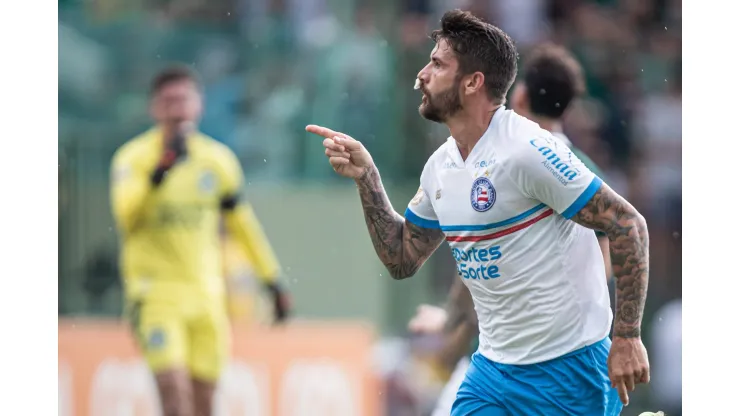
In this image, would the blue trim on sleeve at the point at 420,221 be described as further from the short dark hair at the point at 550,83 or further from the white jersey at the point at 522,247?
the short dark hair at the point at 550,83

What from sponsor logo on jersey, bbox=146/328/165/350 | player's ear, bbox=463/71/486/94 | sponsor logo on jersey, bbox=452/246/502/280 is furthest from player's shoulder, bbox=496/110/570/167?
sponsor logo on jersey, bbox=146/328/165/350

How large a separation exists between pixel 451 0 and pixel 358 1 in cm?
66

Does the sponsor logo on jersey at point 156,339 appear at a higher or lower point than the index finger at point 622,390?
lower

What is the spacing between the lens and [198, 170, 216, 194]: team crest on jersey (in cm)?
718

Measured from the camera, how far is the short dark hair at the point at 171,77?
292 inches

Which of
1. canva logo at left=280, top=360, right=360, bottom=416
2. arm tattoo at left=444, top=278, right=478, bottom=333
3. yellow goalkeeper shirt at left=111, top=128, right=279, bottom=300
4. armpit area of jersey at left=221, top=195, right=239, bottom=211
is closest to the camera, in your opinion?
arm tattoo at left=444, top=278, right=478, bottom=333

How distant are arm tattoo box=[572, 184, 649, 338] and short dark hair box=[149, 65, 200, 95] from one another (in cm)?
476

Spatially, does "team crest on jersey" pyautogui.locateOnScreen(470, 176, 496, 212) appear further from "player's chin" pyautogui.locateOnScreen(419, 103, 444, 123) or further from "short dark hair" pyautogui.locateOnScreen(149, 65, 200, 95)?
"short dark hair" pyautogui.locateOnScreen(149, 65, 200, 95)

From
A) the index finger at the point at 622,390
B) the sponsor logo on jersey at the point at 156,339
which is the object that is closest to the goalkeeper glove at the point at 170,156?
the sponsor logo on jersey at the point at 156,339

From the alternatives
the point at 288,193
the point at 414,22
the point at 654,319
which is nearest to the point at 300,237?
the point at 288,193

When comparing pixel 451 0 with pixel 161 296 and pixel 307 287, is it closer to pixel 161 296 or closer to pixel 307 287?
pixel 307 287

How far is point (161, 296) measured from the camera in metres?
7.03

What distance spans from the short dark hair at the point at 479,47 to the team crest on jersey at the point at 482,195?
0.29 m

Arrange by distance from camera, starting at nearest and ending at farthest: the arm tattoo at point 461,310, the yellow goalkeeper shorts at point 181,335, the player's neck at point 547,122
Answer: the player's neck at point 547,122, the arm tattoo at point 461,310, the yellow goalkeeper shorts at point 181,335
